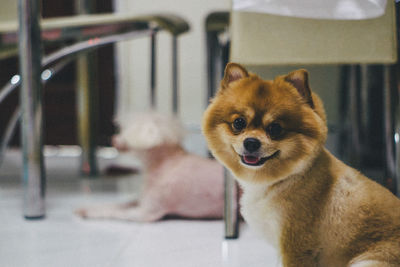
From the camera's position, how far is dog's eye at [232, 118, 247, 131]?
60 cm

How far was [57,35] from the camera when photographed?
134 cm

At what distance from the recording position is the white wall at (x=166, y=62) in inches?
74.6

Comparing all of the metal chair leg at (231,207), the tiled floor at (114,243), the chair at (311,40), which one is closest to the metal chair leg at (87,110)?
the tiled floor at (114,243)

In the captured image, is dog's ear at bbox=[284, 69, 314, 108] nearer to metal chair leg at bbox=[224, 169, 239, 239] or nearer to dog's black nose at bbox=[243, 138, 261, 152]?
dog's black nose at bbox=[243, 138, 261, 152]

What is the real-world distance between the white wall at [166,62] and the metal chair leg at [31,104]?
0.78 m

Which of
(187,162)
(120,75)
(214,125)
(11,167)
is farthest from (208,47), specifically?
(11,167)

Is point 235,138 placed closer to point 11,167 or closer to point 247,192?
point 247,192

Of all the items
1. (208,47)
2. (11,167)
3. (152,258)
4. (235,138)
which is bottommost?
(11,167)

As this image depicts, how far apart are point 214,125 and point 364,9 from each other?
0.33 meters

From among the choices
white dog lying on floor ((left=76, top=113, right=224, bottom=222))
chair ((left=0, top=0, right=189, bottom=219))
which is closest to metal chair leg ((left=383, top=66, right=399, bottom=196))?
white dog lying on floor ((left=76, top=113, right=224, bottom=222))

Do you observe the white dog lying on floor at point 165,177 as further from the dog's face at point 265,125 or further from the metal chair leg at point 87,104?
the metal chair leg at point 87,104

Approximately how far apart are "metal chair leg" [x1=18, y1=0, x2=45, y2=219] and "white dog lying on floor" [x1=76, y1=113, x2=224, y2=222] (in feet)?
0.44

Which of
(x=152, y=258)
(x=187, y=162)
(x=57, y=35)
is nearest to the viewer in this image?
(x=152, y=258)

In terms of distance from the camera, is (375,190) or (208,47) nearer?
(375,190)
